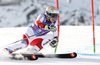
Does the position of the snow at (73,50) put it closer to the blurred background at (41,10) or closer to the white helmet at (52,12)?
the white helmet at (52,12)

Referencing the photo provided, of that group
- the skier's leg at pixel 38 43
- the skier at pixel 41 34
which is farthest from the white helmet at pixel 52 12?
the skier's leg at pixel 38 43

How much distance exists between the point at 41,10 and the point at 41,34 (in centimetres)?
3076

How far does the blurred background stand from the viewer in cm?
3588

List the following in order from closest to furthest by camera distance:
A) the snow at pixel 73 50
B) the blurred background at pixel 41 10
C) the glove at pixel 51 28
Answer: the snow at pixel 73 50, the glove at pixel 51 28, the blurred background at pixel 41 10

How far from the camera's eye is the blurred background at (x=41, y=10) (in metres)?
35.9

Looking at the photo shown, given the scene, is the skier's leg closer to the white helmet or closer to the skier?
the skier

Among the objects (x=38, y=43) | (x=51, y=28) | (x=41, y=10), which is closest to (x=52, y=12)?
(x=51, y=28)

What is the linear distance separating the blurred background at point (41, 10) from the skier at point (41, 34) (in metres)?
30.2

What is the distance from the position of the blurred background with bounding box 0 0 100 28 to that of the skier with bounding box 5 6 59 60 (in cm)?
3023

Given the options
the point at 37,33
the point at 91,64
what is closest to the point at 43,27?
the point at 37,33

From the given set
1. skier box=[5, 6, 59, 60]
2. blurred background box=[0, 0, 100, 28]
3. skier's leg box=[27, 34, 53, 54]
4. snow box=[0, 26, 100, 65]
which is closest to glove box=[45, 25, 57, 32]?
skier box=[5, 6, 59, 60]

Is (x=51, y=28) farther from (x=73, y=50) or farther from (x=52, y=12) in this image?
(x=73, y=50)

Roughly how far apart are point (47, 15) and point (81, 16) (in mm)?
34277

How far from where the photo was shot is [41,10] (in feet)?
116
